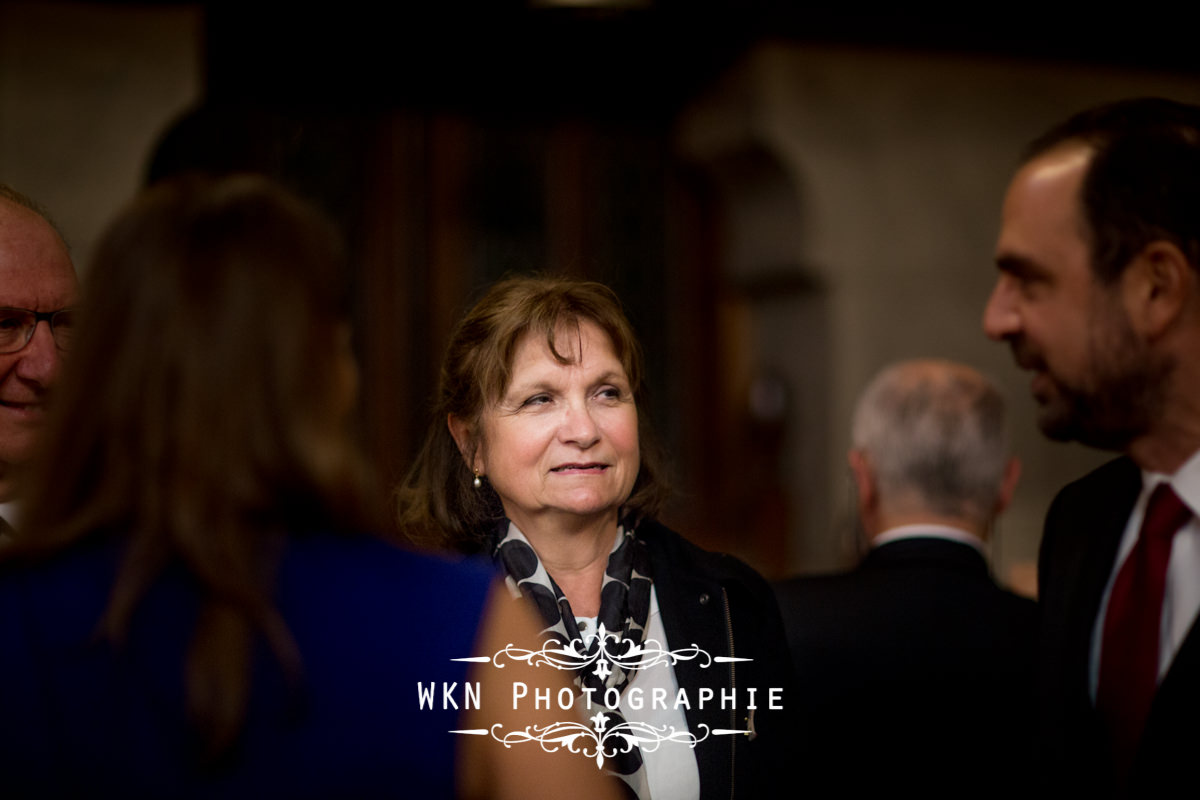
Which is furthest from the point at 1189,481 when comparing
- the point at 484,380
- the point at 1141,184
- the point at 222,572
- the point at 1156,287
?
the point at 222,572

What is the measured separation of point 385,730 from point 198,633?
0.18 metres

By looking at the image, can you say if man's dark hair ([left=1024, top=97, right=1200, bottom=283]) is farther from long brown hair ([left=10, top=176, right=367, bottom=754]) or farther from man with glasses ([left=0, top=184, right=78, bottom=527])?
man with glasses ([left=0, top=184, right=78, bottom=527])

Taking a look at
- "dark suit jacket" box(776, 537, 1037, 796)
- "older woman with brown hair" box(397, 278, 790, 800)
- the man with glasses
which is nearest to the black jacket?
"older woman with brown hair" box(397, 278, 790, 800)

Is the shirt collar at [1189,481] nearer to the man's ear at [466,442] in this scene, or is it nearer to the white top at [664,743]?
the white top at [664,743]

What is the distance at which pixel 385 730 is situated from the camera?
0.93 m

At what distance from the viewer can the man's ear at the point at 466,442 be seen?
179 centimetres

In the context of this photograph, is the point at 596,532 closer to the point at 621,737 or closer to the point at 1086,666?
the point at 621,737

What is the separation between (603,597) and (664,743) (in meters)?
0.25

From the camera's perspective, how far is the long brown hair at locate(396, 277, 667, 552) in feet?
5.62

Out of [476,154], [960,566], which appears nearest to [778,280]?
[476,154]

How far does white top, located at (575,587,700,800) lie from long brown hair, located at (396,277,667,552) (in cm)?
33

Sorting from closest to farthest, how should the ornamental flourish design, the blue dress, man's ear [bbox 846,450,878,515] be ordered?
the blue dress, the ornamental flourish design, man's ear [bbox 846,450,878,515]

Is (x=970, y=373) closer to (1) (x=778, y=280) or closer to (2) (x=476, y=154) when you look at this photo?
(1) (x=778, y=280)

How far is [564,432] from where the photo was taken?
169cm
